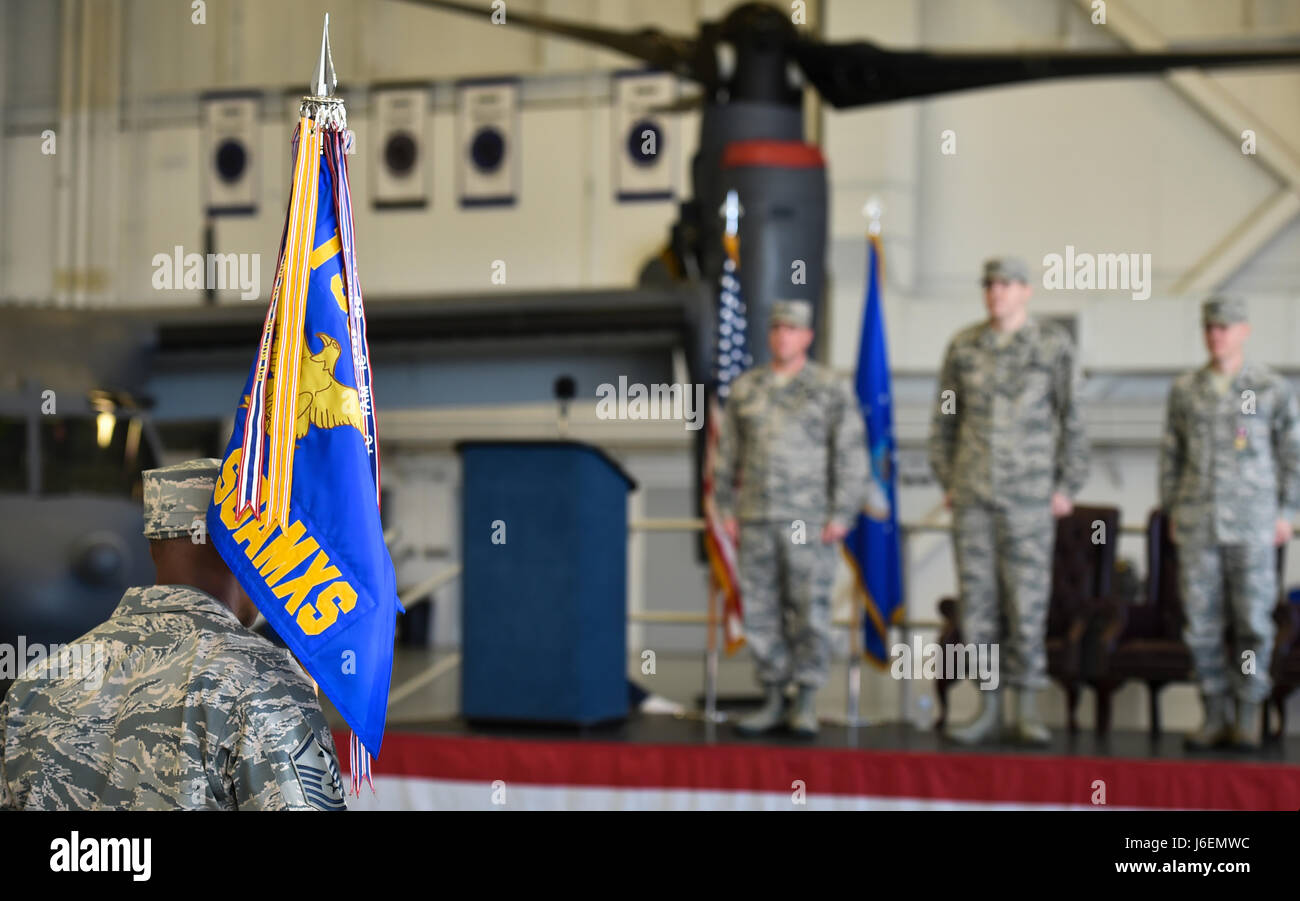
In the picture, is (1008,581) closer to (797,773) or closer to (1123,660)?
(1123,660)

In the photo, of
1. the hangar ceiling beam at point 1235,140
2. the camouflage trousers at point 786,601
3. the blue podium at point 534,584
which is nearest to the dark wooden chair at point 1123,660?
the camouflage trousers at point 786,601

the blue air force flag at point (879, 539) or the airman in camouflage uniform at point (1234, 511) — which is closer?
the airman in camouflage uniform at point (1234, 511)

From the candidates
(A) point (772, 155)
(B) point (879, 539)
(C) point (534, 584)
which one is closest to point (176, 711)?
(C) point (534, 584)

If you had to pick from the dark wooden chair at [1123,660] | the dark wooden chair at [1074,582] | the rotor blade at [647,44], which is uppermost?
the rotor blade at [647,44]

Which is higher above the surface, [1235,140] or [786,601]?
[1235,140]

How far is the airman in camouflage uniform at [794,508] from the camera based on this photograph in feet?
14.2

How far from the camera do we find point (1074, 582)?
5.10 metres

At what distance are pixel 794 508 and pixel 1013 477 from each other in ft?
2.21

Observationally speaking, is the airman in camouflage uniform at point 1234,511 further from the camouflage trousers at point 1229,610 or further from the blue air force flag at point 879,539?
the blue air force flag at point 879,539

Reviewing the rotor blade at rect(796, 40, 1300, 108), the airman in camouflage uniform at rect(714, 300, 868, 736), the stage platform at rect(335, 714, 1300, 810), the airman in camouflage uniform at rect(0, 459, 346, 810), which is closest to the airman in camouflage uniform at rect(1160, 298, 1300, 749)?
the stage platform at rect(335, 714, 1300, 810)

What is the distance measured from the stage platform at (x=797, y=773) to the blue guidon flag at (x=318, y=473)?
2.34 metres

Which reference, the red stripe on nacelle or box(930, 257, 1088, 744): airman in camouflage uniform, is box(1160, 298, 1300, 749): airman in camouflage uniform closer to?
box(930, 257, 1088, 744): airman in camouflage uniform

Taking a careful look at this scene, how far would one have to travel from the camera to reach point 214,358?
6.13 meters
